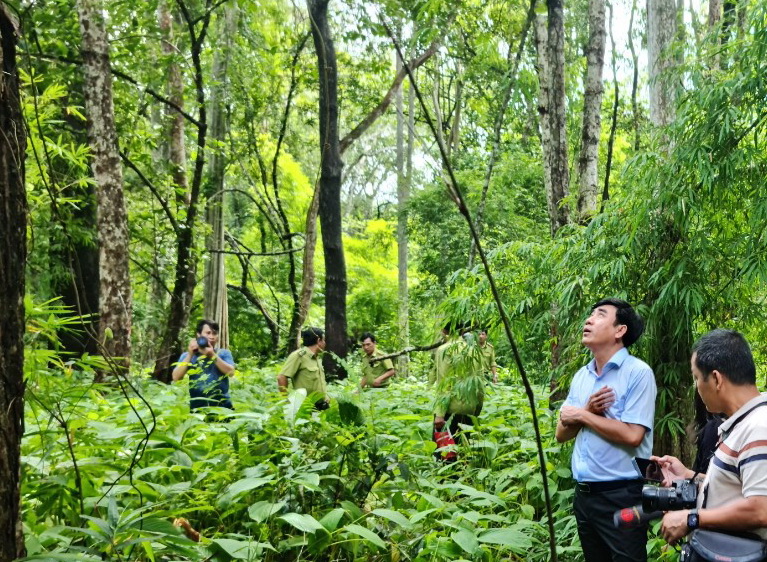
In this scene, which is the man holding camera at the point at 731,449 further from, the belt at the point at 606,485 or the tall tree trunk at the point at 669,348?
the tall tree trunk at the point at 669,348

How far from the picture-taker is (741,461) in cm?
217

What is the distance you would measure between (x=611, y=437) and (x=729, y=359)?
886 millimetres

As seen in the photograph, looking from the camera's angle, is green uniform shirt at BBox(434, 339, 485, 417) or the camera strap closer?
the camera strap

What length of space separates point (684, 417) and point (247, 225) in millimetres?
17878

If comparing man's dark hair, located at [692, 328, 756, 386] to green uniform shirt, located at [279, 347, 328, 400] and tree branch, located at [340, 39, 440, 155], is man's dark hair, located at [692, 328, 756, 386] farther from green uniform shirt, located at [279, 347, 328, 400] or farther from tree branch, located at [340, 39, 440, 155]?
tree branch, located at [340, 39, 440, 155]

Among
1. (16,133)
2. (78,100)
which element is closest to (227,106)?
(78,100)

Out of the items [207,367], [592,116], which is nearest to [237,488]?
[207,367]

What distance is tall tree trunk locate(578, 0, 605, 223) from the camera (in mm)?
6863

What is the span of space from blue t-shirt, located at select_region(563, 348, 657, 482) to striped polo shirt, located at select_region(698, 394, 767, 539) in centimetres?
74

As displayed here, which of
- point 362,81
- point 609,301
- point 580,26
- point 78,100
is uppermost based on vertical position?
point 580,26

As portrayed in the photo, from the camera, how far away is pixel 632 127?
53.4ft

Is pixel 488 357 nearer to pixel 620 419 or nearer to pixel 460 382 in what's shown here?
pixel 460 382

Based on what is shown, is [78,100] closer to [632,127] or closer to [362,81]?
[362,81]

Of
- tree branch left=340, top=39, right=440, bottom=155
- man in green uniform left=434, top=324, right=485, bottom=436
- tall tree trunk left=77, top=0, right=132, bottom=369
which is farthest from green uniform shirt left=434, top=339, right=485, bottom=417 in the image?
tree branch left=340, top=39, right=440, bottom=155
